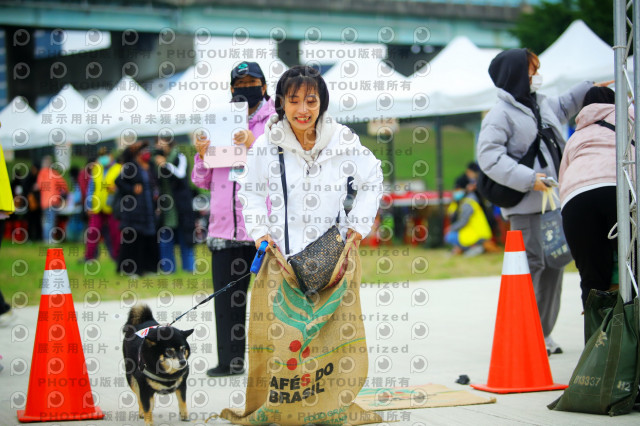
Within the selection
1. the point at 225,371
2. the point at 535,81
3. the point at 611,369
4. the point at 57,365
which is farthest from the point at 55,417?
the point at 535,81

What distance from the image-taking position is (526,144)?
5781 millimetres

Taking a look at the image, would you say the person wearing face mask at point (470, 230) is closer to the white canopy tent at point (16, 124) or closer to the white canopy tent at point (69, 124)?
the white canopy tent at point (69, 124)

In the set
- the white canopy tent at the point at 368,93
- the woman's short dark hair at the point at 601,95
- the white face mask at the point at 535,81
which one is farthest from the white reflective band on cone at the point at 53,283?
the white canopy tent at the point at 368,93

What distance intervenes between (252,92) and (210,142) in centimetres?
47

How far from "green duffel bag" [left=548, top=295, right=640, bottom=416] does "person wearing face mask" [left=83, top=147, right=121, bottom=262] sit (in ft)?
34.6

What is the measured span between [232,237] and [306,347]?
164 centimetres

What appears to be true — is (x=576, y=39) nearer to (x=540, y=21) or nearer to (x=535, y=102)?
(x=535, y=102)

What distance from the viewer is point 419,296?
9914mm

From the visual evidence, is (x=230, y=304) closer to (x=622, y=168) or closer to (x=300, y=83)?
(x=300, y=83)

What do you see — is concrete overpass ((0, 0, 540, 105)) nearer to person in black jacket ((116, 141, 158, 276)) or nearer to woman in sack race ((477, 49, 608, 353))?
person in black jacket ((116, 141, 158, 276))

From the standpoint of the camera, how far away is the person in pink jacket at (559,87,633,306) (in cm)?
468

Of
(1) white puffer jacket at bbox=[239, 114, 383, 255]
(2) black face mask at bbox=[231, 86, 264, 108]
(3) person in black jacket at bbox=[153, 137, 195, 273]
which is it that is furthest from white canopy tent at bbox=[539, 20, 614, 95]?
(1) white puffer jacket at bbox=[239, 114, 383, 255]

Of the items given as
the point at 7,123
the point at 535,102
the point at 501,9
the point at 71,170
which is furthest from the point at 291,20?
the point at 535,102

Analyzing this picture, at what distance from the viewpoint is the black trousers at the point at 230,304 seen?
548 centimetres
